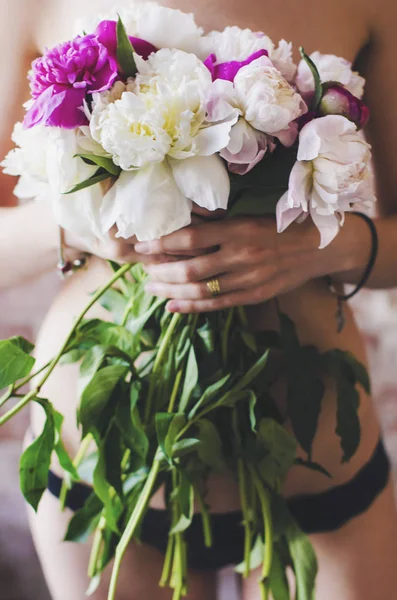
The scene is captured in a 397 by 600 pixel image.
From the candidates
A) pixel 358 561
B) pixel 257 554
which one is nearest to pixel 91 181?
pixel 257 554

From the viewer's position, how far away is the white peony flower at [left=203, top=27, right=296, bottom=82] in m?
0.50

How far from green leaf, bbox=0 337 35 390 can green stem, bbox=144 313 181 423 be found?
128 millimetres

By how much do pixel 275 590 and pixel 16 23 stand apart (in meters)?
0.72

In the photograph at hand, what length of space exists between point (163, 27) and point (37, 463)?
412 millimetres

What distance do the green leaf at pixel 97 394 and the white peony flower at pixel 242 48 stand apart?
311mm

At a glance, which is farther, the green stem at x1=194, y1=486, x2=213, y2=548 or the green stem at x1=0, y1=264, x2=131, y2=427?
the green stem at x1=194, y1=486, x2=213, y2=548

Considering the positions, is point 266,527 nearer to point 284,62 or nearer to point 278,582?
point 278,582

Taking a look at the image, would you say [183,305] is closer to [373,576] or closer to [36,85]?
[36,85]

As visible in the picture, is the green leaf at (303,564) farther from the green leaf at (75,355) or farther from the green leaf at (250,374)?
the green leaf at (75,355)

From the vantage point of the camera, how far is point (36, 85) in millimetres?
476

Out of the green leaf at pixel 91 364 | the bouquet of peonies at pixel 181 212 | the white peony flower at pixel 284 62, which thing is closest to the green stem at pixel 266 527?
the bouquet of peonies at pixel 181 212

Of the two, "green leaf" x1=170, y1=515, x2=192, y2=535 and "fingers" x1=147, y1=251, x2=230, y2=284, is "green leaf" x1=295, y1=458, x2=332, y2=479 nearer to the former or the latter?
"green leaf" x1=170, y1=515, x2=192, y2=535

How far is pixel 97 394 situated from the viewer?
0.59 meters

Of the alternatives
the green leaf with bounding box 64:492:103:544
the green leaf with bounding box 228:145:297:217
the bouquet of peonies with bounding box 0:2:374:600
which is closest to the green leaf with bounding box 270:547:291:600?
the bouquet of peonies with bounding box 0:2:374:600
